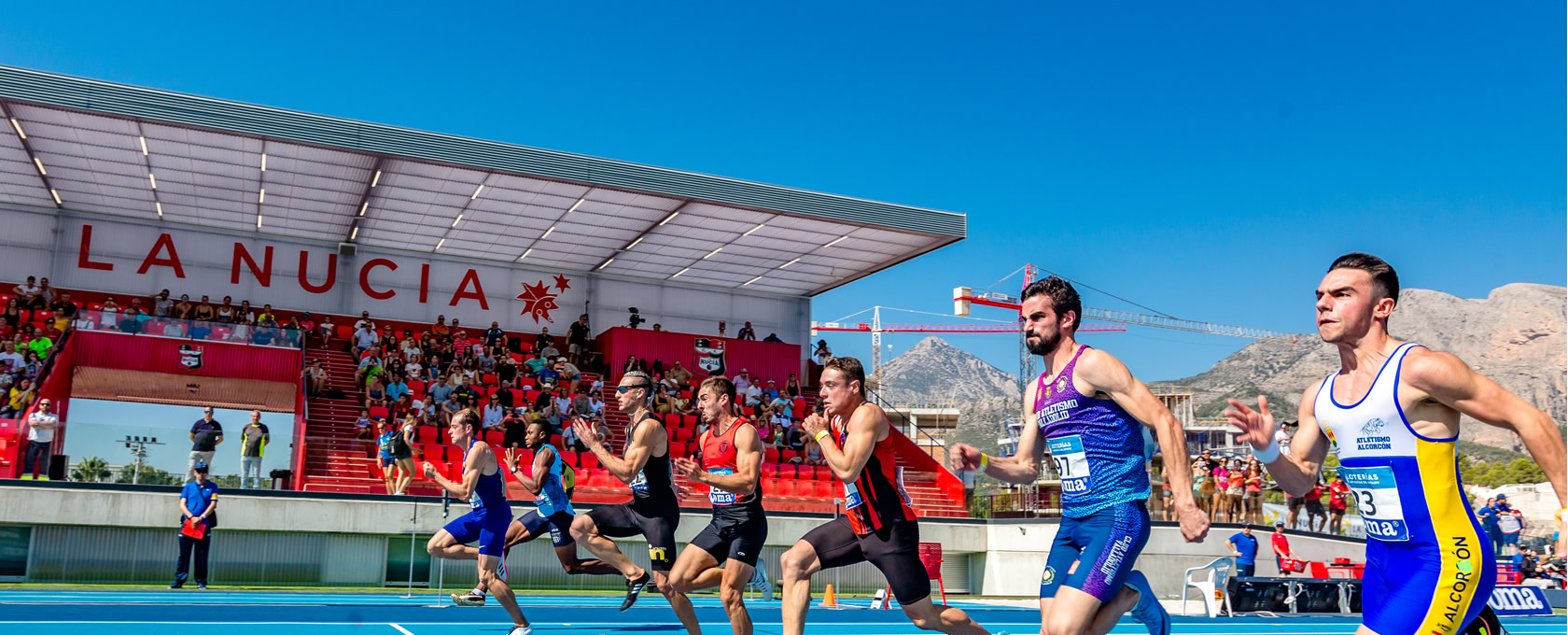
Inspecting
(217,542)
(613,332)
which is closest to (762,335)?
(613,332)

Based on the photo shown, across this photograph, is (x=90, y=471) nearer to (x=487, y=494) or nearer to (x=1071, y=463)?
(x=487, y=494)

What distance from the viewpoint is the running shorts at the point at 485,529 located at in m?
10.3

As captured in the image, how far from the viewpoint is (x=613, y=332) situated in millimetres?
33344

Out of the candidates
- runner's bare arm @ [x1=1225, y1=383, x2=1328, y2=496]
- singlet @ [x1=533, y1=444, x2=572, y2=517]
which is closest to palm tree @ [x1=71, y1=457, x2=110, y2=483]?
singlet @ [x1=533, y1=444, x2=572, y2=517]

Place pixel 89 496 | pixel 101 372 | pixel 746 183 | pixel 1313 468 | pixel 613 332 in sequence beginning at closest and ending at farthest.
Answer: pixel 1313 468 < pixel 89 496 < pixel 101 372 < pixel 746 183 < pixel 613 332

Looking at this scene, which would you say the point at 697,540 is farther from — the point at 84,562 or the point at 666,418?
the point at 666,418

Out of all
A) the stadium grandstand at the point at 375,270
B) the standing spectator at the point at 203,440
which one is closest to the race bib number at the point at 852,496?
the stadium grandstand at the point at 375,270

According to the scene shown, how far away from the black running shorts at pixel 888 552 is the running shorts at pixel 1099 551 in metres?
1.44

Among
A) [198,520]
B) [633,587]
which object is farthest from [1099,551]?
[198,520]

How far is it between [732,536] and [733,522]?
104 millimetres

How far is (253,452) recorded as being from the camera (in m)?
19.9

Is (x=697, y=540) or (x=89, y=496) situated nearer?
(x=697, y=540)

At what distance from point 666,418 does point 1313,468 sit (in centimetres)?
2350

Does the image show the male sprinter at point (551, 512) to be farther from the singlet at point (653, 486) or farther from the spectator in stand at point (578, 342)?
the spectator in stand at point (578, 342)
